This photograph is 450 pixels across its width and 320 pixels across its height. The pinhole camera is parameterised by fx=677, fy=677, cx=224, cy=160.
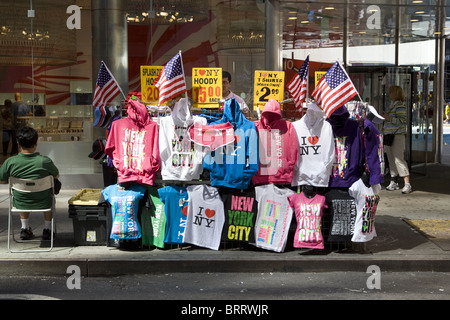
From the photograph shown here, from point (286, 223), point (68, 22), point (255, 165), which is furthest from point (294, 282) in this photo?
point (68, 22)

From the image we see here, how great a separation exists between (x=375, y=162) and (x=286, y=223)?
4.08 feet

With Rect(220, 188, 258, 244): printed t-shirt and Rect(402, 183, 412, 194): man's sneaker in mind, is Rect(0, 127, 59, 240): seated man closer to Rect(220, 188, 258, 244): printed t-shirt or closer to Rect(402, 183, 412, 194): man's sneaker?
Rect(220, 188, 258, 244): printed t-shirt

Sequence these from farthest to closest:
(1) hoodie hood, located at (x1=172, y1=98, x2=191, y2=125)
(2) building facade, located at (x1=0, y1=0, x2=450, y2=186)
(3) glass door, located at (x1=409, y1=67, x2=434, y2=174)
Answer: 1. (3) glass door, located at (x1=409, y1=67, x2=434, y2=174)
2. (2) building facade, located at (x1=0, y1=0, x2=450, y2=186)
3. (1) hoodie hood, located at (x1=172, y1=98, x2=191, y2=125)

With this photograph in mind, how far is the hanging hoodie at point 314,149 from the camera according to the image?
25.4 ft

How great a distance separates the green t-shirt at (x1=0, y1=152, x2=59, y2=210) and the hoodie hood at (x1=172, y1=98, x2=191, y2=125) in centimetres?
162

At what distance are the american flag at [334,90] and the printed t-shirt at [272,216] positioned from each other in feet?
3.59

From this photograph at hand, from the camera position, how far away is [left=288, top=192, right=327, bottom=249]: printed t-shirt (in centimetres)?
775

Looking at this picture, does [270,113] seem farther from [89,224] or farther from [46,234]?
[46,234]

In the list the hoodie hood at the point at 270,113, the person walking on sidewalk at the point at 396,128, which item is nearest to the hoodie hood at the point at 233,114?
the hoodie hood at the point at 270,113

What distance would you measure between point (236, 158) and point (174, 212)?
39.1 inches

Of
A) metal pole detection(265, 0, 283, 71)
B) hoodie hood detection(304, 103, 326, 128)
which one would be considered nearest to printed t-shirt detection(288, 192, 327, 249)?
hoodie hood detection(304, 103, 326, 128)

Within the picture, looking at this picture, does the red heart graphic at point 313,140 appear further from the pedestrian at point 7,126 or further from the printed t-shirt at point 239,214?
the pedestrian at point 7,126
